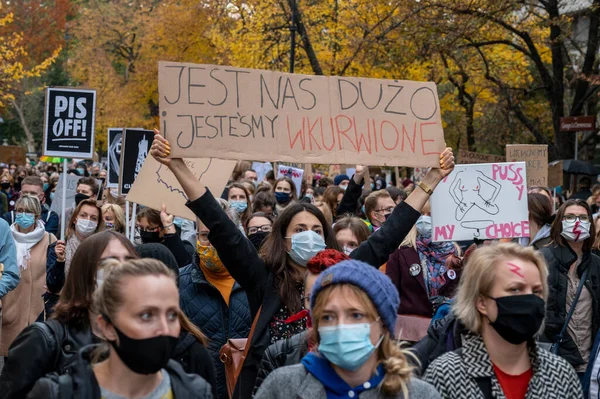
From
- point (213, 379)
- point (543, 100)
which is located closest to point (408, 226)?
point (213, 379)

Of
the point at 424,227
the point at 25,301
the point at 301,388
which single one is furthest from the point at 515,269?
the point at 25,301

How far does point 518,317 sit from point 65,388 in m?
1.79

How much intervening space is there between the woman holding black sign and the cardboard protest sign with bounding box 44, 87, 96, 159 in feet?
19.3

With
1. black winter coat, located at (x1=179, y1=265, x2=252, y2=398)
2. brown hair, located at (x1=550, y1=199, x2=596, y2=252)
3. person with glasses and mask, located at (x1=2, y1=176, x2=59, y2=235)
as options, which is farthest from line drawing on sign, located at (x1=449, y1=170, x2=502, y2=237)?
person with glasses and mask, located at (x1=2, y1=176, x2=59, y2=235)

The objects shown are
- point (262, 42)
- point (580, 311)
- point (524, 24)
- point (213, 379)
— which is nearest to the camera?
point (213, 379)

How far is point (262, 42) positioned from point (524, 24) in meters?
6.66

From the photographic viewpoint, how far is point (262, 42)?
74.9 ft

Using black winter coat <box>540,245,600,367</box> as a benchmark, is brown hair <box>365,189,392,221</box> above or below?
above

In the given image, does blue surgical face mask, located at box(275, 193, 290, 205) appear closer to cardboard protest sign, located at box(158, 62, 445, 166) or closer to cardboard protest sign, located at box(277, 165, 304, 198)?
cardboard protest sign, located at box(277, 165, 304, 198)

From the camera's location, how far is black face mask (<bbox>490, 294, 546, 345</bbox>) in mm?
3646

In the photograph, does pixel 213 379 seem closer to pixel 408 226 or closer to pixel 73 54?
pixel 408 226

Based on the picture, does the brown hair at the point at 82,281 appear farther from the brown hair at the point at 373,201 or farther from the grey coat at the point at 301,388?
the brown hair at the point at 373,201

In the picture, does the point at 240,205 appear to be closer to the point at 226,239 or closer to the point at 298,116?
the point at 298,116

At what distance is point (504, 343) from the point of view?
3.72 m
